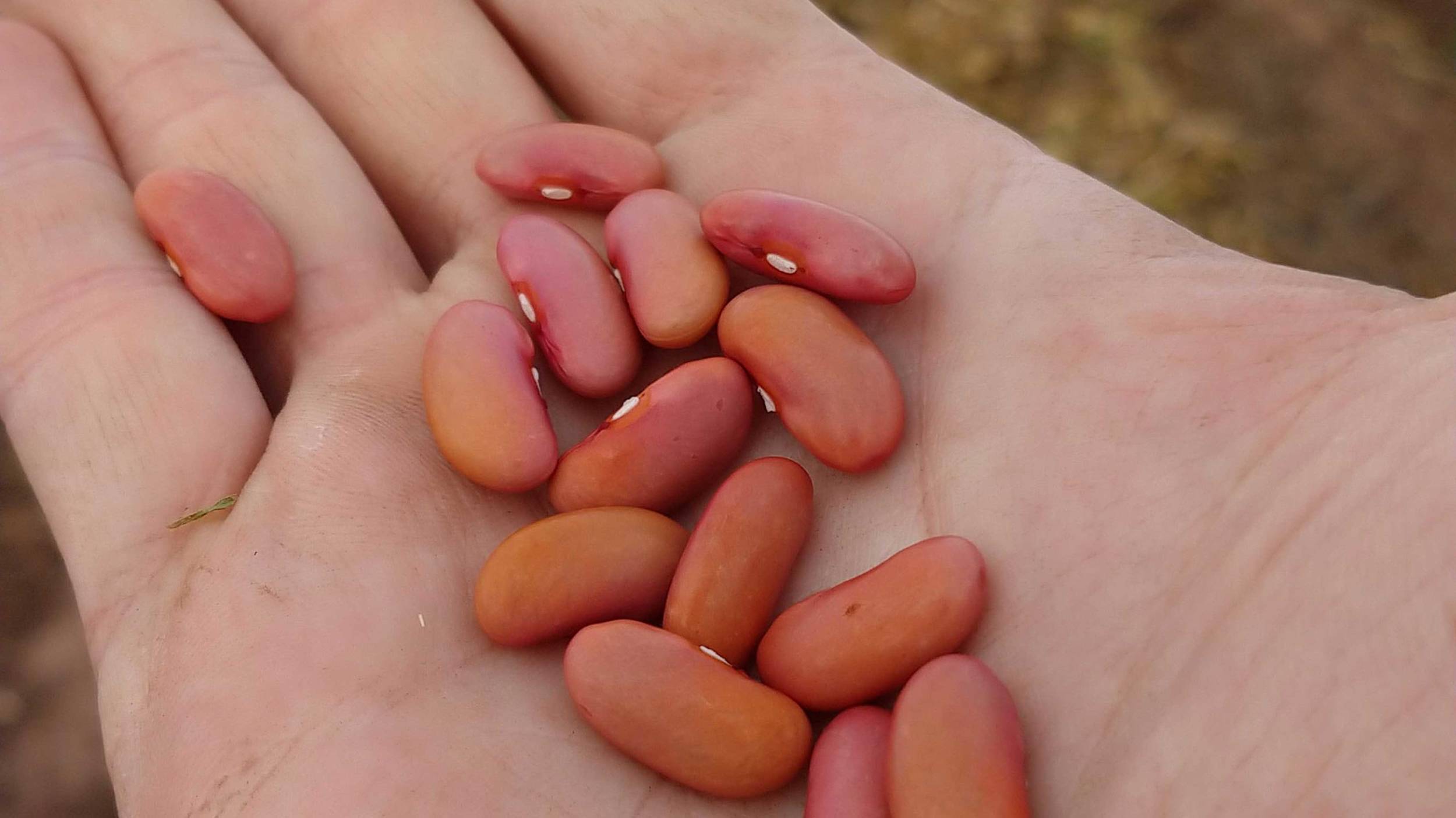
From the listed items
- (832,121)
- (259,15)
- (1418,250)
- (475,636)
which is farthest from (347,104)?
(1418,250)

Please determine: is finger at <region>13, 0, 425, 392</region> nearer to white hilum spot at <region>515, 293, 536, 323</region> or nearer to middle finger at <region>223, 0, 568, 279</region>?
middle finger at <region>223, 0, 568, 279</region>

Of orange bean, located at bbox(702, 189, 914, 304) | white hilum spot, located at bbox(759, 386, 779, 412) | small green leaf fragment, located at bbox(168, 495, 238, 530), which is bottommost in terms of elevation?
small green leaf fragment, located at bbox(168, 495, 238, 530)

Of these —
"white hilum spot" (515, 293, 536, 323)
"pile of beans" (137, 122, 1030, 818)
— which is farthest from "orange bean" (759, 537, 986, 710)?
"white hilum spot" (515, 293, 536, 323)

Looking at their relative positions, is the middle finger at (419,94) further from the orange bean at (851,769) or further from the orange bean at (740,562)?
the orange bean at (851,769)

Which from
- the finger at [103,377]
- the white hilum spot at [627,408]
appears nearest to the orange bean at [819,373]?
the white hilum spot at [627,408]

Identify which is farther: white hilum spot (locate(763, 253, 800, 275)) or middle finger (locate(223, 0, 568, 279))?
middle finger (locate(223, 0, 568, 279))
